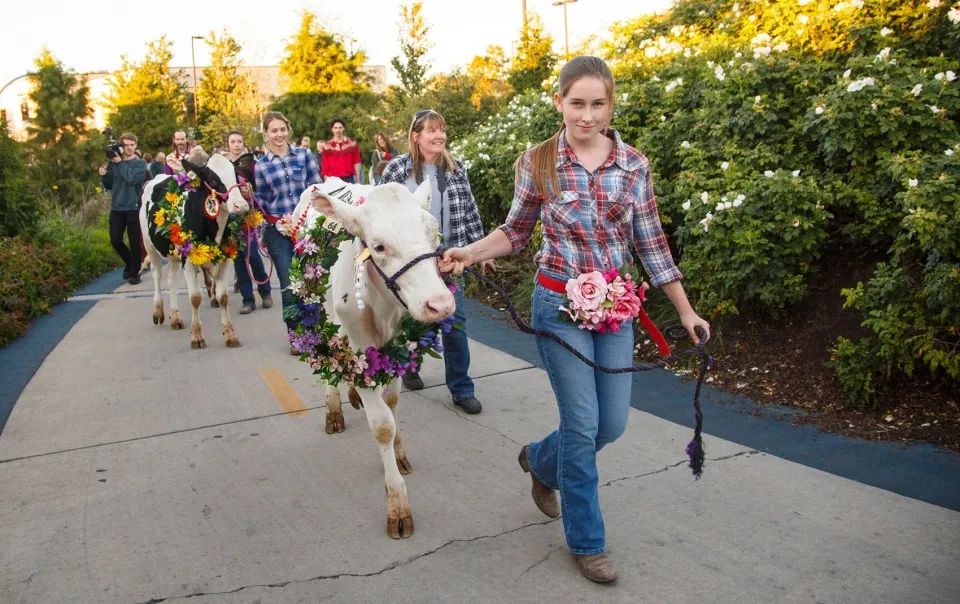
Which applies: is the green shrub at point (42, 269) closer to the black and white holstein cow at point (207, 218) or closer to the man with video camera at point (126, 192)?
the man with video camera at point (126, 192)

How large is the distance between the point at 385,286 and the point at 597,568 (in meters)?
1.71

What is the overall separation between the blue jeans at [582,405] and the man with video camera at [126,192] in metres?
11.1

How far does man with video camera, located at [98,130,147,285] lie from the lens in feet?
41.1

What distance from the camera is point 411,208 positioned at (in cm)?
359

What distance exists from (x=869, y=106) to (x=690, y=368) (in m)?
2.44

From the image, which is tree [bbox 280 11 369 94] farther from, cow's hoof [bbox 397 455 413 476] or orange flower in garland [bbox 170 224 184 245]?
cow's hoof [bbox 397 455 413 476]

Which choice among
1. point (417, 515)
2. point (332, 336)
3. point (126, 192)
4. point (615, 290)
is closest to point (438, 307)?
point (615, 290)

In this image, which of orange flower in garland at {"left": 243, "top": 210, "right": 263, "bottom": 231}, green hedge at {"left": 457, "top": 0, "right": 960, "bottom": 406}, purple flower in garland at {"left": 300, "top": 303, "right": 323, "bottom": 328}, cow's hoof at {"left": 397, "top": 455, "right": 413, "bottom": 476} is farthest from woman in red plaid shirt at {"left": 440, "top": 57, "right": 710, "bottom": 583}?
orange flower in garland at {"left": 243, "top": 210, "right": 263, "bottom": 231}

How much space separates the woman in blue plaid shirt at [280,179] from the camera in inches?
306

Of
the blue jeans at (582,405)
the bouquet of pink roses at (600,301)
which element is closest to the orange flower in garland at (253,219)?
the blue jeans at (582,405)

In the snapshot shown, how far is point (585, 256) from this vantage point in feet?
11.0

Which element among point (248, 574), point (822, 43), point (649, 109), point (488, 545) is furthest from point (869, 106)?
point (248, 574)

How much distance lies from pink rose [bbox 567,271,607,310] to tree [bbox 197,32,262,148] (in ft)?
147

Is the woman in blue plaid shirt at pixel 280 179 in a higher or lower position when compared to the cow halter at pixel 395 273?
higher
